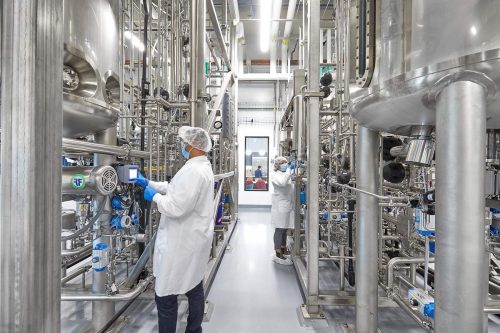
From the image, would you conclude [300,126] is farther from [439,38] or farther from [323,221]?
[439,38]

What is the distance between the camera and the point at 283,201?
350cm

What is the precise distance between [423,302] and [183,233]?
121 centimetres

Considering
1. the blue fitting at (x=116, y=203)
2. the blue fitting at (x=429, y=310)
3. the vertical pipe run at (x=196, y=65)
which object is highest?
the vertical pipe run at (x=196, y=65)

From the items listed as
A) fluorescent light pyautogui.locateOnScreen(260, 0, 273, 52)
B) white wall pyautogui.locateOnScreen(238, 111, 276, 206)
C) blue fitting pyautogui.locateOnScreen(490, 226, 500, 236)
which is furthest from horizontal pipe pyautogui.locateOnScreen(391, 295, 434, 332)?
white wall pyautogui.locateOnScreen(238, 111, 276, 206)

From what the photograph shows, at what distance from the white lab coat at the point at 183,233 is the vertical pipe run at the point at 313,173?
2.68ft

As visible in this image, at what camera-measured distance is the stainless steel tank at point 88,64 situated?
1.29 m

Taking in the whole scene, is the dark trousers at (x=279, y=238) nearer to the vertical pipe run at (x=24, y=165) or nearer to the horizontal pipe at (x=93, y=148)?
the horizontal pipe at (x=93, y=148)

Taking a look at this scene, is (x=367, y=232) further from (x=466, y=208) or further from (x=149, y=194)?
(x=149, y=194)

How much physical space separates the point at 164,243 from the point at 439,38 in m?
1.58

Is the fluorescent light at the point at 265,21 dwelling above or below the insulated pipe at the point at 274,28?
below

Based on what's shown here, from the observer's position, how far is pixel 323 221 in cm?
294

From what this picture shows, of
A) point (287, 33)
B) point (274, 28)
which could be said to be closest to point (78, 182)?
point (274, 28)

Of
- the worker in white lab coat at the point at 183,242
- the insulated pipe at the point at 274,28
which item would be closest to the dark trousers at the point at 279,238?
the worker in white lab coat at the point at 183,242

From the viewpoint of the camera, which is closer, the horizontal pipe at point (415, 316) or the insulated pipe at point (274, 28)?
the horizontal pipe at point (415, 316)
